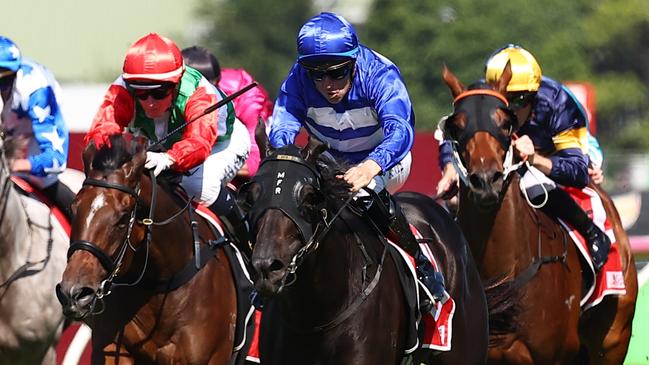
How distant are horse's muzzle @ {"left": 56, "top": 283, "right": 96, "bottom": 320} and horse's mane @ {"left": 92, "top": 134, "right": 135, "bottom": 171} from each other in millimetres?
547

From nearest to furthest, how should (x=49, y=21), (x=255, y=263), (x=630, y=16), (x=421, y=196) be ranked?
(x=255, y=263) < (x=421, y=196) < (x=49, y=21) < (x=630, y=16)

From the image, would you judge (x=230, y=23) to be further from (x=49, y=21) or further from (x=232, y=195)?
(x=232, y=195)

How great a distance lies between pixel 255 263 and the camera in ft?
16.6

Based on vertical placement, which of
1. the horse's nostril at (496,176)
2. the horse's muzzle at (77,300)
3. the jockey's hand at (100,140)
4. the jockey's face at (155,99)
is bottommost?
the horse's muzzle at (77,300)

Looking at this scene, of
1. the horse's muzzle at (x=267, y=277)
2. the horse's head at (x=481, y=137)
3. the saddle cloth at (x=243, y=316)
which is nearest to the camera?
the horse's muzzle at (x=267, y=277)

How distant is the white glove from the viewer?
6094 mm

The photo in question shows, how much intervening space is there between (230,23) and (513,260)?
55.6 meters

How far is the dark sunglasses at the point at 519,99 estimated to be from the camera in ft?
25.9

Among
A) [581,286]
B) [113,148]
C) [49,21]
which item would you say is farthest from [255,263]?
[49,21]

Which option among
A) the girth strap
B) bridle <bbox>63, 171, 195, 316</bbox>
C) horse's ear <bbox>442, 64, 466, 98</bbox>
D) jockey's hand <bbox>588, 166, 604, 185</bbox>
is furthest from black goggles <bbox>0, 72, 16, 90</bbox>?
jockey's hand <bbox>588, 166, 604, 185</bbox>

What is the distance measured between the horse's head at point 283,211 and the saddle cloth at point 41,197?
2.50m

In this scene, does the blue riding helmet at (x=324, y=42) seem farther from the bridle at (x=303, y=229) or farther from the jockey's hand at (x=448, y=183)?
the jockey's hand at (x=448, y=183)

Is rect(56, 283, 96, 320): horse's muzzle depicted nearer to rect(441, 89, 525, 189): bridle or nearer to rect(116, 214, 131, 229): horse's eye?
rect(116, 214, 131, 229): horse's eye

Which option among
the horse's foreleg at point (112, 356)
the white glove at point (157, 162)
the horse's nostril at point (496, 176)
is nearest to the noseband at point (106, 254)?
the white glove at point (157, 162)
